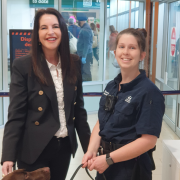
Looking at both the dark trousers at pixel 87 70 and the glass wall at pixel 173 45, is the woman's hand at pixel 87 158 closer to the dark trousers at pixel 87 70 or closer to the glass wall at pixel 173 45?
the glass wall at pixel 173 45

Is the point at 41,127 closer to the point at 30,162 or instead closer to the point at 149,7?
the point at 30,162

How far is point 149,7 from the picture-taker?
4.61 metres

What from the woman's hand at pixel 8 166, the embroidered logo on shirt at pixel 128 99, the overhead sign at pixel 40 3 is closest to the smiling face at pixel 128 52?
the embroidered logo on shirt at pixel 128 99

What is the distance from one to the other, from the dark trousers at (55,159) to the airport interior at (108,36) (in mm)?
1974

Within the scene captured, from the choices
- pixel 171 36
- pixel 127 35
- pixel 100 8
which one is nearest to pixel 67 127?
pixel 127 35

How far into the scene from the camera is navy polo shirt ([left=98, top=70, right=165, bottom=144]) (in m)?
1.24

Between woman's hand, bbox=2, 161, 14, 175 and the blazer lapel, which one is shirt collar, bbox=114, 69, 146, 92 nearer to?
the blazer lapel

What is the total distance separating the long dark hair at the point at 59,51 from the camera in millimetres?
1593

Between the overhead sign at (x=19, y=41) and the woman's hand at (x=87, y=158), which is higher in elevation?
the overhead sign at (x=19, y=41)

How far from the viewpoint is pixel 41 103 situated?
5.16 feet

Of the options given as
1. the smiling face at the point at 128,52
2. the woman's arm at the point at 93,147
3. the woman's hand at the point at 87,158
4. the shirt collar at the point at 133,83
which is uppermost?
the smiling face at the point at 128,52

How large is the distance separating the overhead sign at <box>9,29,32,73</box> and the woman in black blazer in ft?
7.86

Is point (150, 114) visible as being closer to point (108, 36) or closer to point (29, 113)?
point (29, 113)

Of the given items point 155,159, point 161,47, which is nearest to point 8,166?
point 155,159
